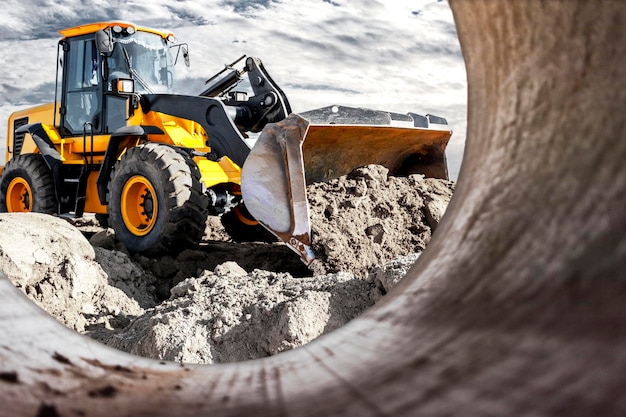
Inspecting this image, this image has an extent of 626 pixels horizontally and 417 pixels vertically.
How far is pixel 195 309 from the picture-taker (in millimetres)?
3449

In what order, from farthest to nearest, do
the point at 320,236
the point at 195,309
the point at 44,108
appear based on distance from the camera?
the point at 44,108 < the point at 320,236 < the point at 195,309

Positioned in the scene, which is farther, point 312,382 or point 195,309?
point 195,309

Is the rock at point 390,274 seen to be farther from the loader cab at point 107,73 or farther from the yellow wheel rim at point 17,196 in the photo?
the yellow wheel rim at point 17,196

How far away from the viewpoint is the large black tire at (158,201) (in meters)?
5.95

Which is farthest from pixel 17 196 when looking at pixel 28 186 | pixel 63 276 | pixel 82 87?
pixel 63 276

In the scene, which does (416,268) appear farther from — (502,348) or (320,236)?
(320,236)

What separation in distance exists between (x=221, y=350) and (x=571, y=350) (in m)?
2.97

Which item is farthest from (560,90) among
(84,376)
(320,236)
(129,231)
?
(129,231)

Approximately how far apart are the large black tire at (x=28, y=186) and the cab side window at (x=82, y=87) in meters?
0.74

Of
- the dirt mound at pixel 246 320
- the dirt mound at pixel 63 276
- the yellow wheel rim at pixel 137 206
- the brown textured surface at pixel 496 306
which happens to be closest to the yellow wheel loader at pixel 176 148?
the yellow wheel rim at pixel 137 206

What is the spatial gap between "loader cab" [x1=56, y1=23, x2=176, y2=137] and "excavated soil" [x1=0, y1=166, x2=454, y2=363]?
5.39ft

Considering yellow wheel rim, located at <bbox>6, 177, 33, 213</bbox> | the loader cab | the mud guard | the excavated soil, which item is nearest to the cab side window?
the loader cab

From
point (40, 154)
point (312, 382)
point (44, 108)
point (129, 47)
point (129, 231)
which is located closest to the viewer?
point (312, 382)

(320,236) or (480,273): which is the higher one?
(480,273)
